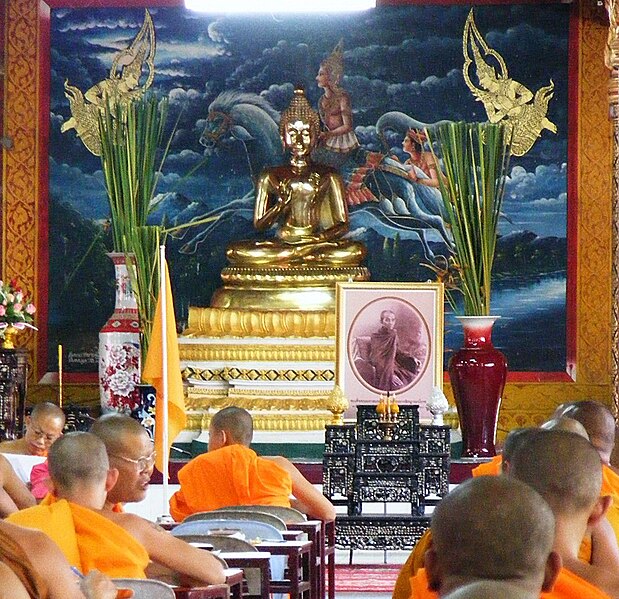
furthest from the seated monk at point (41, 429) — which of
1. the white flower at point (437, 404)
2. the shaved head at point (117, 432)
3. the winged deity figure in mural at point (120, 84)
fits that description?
the winged deity figure in mural at point (120, 84)

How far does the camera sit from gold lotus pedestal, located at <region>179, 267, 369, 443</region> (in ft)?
36.3

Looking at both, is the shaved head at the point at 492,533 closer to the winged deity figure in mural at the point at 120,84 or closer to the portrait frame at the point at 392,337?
the portrait frame at the point at 392,337

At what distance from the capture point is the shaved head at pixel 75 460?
388 centimetres

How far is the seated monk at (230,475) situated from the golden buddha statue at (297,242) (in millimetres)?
5488

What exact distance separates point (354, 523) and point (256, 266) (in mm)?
4327

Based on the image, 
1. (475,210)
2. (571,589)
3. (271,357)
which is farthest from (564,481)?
(271,357)

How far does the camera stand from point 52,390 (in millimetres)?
12797

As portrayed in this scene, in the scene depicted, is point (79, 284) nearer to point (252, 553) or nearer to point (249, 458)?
point (249, 458)

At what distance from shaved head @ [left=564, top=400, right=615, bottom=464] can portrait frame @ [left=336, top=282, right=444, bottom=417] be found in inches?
203

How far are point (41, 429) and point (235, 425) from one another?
3.36ft

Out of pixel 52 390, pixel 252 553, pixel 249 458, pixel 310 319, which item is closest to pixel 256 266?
pixel 310 319

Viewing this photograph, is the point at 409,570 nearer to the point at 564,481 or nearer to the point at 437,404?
the point at 564,481

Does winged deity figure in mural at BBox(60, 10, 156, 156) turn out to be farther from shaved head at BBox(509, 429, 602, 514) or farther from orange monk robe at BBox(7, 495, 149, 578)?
shaved head at BBox(509, 429, 602, 514)

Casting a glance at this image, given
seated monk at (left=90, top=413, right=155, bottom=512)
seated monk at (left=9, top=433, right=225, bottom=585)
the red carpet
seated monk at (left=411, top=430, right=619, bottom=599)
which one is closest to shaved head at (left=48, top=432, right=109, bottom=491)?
seated monk at (left=9, top=433, right=225, bottom=585)
